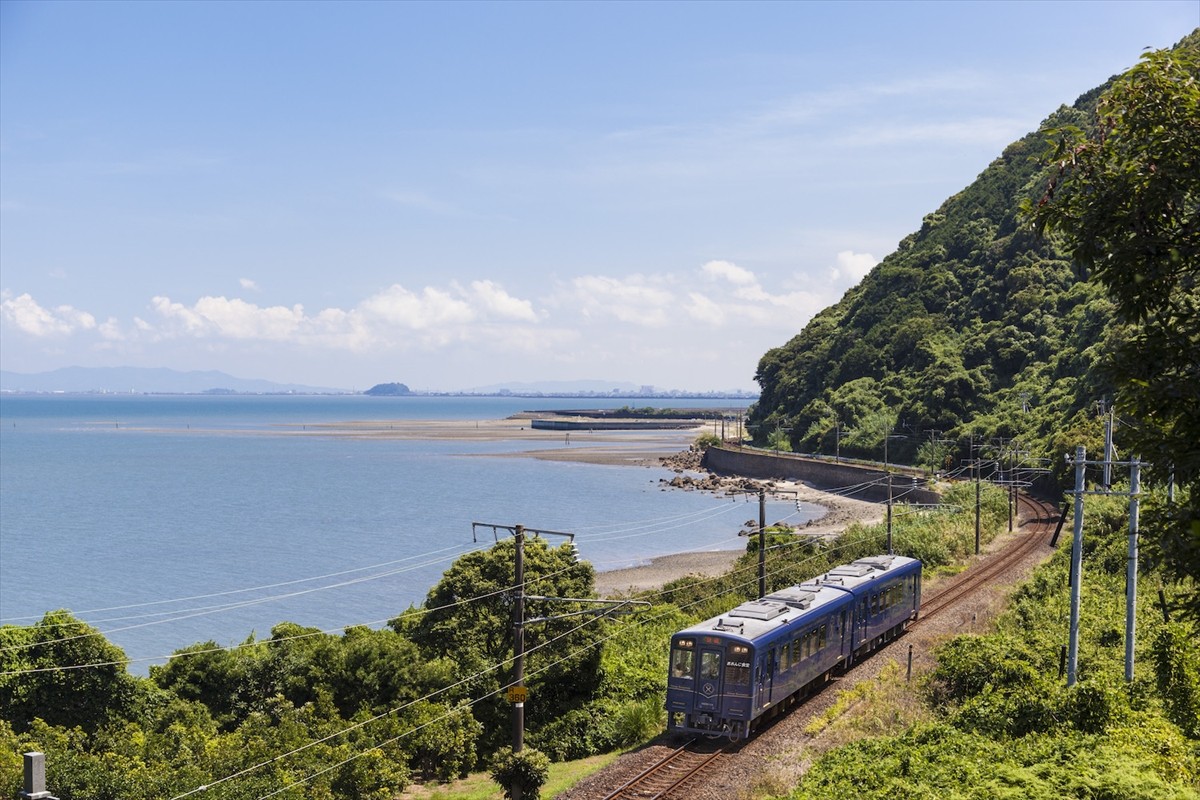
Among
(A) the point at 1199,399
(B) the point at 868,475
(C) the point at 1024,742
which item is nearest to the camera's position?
(A) the point at 1199,399

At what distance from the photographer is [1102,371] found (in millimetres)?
8805

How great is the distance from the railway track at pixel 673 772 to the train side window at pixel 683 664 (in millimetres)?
1534

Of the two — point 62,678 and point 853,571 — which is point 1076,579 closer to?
point 853,571

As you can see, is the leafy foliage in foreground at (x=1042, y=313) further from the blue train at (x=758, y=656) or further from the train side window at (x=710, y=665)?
the train side window at (x=710, y=665)

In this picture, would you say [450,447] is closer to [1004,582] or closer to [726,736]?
[1004,582]

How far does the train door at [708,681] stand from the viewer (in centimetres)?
2283

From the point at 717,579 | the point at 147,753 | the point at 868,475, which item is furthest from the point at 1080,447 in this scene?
the point at 868,475

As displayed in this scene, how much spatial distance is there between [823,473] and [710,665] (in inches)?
3191

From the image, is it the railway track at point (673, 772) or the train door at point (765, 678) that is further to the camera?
the train door at point (765, 678)

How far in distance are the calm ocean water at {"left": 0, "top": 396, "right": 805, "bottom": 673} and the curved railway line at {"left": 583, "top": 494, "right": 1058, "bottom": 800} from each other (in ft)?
75.3

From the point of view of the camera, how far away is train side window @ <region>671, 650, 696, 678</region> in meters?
23.3

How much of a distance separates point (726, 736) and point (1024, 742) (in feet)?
26.1

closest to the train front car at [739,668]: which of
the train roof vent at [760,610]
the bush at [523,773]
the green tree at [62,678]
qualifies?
the train roof vent at [760,610]

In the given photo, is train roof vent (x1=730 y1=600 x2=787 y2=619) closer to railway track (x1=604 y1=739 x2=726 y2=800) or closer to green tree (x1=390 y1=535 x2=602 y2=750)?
railway track (x1=604 y1=739 x2=726 y2=800)
